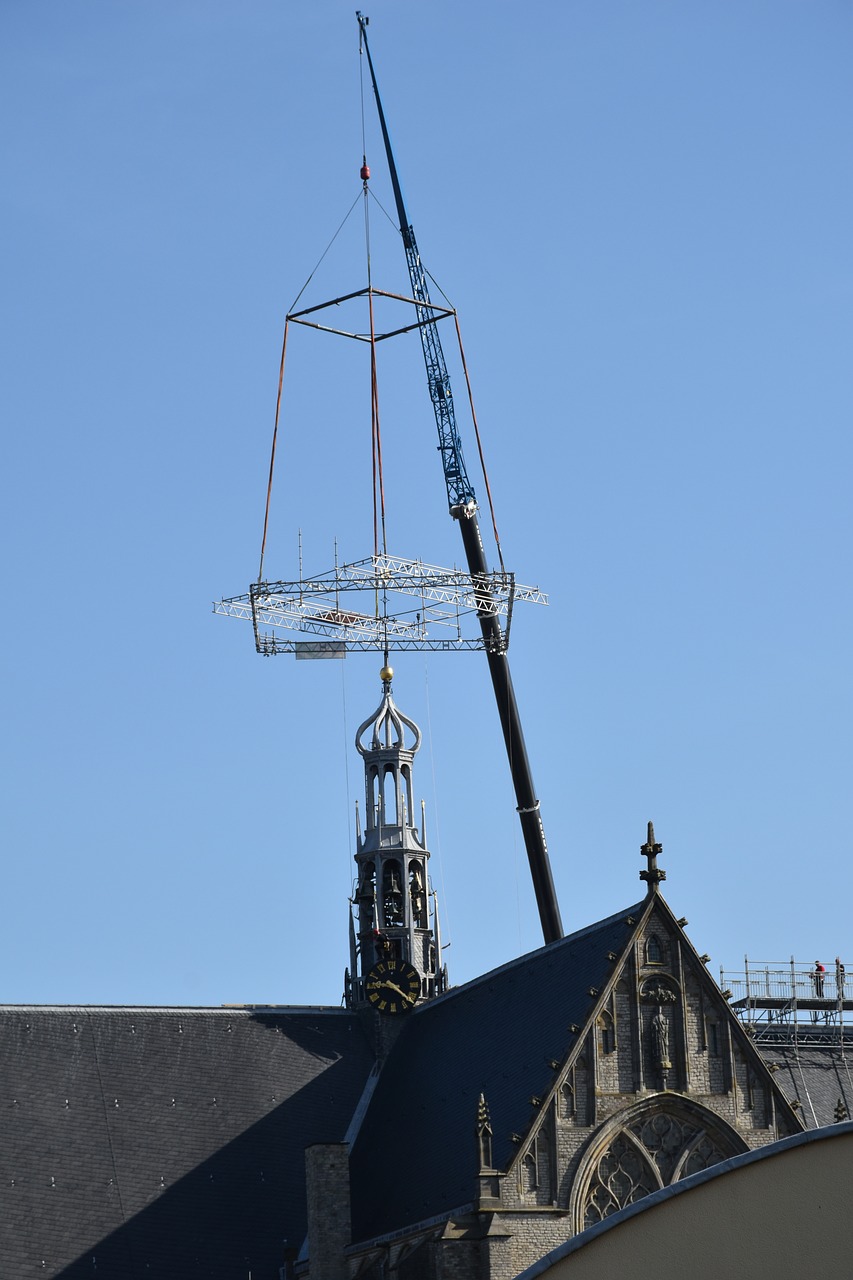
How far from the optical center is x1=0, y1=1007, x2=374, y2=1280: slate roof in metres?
73.3

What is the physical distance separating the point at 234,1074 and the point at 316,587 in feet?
96.5

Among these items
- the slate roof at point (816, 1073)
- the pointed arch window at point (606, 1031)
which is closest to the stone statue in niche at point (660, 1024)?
the pointed arch window at point (606, 1031)

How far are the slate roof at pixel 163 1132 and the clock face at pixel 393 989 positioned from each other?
1.36 meters

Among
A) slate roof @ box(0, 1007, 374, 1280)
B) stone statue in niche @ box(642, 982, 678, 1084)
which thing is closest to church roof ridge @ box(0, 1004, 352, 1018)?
slate roof @ box(0, 1007, 374, 1280)

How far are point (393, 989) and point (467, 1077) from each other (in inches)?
354

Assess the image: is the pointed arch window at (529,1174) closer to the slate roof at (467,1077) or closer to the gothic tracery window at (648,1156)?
the slate roof at (467,1077)

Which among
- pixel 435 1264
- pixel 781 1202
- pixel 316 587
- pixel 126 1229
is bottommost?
pixel 781 1202

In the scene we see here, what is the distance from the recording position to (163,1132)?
7662 centimetres

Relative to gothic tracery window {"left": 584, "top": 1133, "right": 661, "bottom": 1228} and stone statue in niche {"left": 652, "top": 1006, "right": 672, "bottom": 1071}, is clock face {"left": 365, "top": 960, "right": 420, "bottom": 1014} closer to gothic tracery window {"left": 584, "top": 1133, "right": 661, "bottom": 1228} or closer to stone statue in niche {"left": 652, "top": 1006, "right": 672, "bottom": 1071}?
stone statue in niche {"left": 652, "top": 1006, "right": 672, "bottom": 1071}

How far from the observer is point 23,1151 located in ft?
245

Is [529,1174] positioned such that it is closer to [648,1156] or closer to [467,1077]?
[648,1156]

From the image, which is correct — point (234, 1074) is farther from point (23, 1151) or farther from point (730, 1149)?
point (730, 1149)

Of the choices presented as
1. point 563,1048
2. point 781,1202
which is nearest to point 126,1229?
point 563,1048

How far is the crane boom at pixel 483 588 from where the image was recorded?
103188mm
